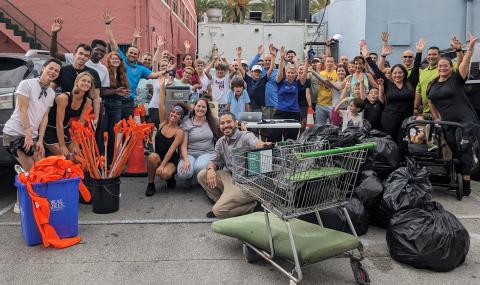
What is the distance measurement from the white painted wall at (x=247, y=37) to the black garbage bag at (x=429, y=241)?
43.1 ft

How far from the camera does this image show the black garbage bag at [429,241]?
11.8 feet

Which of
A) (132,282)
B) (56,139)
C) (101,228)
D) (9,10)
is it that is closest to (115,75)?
(56,139)

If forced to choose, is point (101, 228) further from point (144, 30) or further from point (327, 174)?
point (144, 30)

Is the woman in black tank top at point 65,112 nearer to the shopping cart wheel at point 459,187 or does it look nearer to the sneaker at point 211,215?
the sneaker at point 211,215

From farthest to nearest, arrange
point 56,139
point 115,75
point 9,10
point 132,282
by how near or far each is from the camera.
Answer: point 9,10
point 115,75
point 56,139
point 132,282

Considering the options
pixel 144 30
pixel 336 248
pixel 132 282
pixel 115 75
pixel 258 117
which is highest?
pixel 144 30

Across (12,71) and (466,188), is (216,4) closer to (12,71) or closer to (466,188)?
(12,71)

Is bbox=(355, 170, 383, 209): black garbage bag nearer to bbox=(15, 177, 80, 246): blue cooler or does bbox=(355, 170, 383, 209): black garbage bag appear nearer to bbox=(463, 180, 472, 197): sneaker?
bbox=(463, 180, 472, 197): sneaker

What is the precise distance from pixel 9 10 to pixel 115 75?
41.5ft

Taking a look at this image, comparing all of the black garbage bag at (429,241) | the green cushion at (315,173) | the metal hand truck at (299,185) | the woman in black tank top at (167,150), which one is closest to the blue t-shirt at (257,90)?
the woman in black tank top at (167,150)

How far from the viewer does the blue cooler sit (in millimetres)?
4062

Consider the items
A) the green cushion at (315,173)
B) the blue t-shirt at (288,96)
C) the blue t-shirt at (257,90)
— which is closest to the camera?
the green cushion at (315,173)

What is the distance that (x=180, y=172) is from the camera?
5898mm

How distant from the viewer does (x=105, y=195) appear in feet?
16.7
